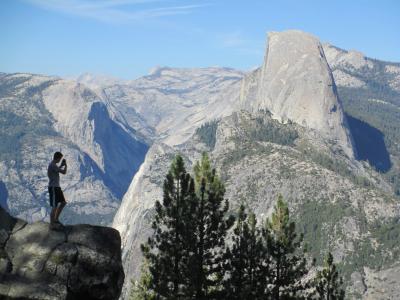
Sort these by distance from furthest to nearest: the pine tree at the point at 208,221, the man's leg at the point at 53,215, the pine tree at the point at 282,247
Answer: the pine tree at the point at 282,247, the pine tree at the point at 208,221, the man's leg at the point at 53,215

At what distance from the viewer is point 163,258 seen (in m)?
45.1

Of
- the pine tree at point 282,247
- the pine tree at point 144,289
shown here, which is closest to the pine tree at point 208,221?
the pine tree at point 144,289

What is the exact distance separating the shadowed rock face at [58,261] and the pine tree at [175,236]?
1532cm

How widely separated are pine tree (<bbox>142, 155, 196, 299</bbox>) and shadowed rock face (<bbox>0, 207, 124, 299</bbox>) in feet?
50.3

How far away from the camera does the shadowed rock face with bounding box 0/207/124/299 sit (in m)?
25.8

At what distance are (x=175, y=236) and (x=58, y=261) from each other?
19.2 metres

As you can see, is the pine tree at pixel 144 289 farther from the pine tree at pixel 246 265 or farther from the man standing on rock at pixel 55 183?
the man standing on rock at pixel 55 183

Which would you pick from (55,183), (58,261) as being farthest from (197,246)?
(58,261)

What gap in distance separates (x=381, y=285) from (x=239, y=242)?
476 feet

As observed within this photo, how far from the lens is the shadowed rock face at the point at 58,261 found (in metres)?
25.8

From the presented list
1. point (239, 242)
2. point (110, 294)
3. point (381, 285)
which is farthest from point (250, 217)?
point (381, 285)

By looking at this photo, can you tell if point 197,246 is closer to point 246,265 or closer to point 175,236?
Answer: point 175,236

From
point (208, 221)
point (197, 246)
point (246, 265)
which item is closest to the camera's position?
point (197, 246)

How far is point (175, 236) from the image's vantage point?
149 feet
